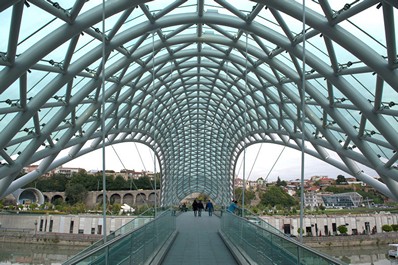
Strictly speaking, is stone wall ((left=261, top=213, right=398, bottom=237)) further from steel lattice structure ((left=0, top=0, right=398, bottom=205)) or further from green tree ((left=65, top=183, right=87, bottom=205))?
green tree ((left=65, top=183, right=87, bottom=205))

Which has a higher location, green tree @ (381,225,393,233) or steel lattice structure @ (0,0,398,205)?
steel lattice structure @ (0,0,398,205)

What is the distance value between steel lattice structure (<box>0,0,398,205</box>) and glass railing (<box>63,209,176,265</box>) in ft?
12.5

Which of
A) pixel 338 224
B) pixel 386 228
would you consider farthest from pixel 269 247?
pixel 386 228

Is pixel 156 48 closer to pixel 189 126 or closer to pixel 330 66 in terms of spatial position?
pixel 330 66

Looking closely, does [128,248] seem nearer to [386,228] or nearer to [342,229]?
[342,229]

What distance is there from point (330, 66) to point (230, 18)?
7.33 meters

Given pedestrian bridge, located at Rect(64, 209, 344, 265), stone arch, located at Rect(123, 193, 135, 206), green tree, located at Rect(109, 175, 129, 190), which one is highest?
green tree, located at Rect(109, 175, 129, 190)

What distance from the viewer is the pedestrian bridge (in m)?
7.71

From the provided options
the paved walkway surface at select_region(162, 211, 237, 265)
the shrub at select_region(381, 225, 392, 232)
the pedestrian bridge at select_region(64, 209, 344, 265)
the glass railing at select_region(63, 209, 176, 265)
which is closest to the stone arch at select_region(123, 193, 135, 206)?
the shrub at select_region(381, 225, 392, 232)

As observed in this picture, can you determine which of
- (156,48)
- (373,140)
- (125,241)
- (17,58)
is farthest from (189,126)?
(125,241)

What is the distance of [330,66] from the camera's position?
72.5ft

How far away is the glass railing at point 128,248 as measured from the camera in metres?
6.91

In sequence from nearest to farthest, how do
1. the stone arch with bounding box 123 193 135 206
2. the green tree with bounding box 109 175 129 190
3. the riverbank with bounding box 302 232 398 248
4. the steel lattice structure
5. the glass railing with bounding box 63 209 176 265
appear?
1. the glass railing with bounding box 63 209 176 265
2. the steel lattice structure
3. the riverbank with bounding box 302 232 398 248
4. the green tree with bounding box 109 175 129 190
5. the stone arch with bounding box 123 193 135 206

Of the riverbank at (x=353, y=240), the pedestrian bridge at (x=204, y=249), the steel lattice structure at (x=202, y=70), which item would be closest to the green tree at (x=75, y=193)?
the steel lattice structure at (x=202, y=70)
